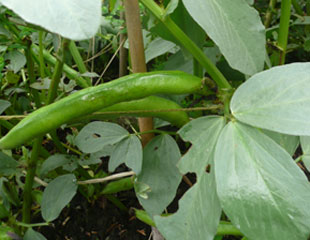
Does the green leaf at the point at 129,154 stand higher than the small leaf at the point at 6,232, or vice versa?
the green leaf at the point at 129,154

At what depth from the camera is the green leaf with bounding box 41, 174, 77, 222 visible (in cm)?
79

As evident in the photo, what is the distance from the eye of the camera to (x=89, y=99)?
622 millimetres

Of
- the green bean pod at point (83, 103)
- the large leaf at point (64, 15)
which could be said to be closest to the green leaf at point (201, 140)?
the green bean pod at point (83, 103)

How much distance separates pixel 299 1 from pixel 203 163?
3.50 ft

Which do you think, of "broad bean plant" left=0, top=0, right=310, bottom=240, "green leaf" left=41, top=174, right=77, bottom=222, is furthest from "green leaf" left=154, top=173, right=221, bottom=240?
"green leaf" left=41, top=174, right=77, bottom=222

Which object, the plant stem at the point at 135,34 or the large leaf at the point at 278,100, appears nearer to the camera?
the large leaf at the point at 278,100

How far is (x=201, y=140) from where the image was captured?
1.96ft

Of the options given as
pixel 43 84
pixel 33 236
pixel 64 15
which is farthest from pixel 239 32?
pixel 33 236

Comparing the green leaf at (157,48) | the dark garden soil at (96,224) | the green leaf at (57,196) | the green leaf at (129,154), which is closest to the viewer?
the green leaf at (129,154)

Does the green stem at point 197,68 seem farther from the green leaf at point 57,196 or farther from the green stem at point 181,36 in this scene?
the green leaf at point 57,196

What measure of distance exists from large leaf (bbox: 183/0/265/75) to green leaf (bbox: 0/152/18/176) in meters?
0.58

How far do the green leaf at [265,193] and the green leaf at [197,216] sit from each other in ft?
0.24

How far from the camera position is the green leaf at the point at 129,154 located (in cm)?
69

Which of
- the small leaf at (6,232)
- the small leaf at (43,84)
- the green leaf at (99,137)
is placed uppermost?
the small leaf at (43,84)
